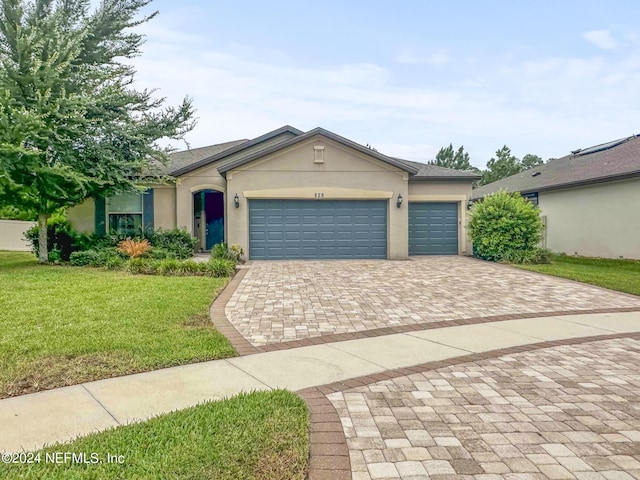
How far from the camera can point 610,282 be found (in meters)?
10.6

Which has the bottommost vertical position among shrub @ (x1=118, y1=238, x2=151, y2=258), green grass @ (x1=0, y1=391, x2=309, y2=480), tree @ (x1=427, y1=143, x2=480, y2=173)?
green grass @ (x1=0, y1=391, x2=309, y2=480)

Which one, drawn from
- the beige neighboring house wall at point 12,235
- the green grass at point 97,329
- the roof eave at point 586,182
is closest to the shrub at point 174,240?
the green grass at point 97,329

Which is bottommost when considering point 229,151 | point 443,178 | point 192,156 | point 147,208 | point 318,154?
point 147,208

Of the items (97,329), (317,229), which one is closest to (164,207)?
(317,229)

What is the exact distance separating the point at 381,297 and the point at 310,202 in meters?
7.91

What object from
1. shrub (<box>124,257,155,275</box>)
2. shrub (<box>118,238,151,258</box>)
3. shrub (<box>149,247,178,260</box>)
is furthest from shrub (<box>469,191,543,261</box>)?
shrub (<box>118,238,151,258</box>)

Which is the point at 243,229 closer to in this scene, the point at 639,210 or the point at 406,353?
the point at 406,353

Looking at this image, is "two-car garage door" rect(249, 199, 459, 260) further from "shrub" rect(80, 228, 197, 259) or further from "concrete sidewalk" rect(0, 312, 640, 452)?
"concrete sidewalk" rect(0, 312, 640, 452)

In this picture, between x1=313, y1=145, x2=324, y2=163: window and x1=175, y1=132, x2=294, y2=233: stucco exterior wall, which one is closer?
x1=313, y1=145, x2=324, y2=163: window

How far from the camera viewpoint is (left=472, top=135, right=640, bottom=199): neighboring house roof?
16.2 meters

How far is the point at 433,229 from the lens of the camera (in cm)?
1734

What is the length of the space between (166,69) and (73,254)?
7875mm

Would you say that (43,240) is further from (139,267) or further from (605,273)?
(605,273)

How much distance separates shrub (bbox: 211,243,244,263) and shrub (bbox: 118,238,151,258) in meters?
2.15
